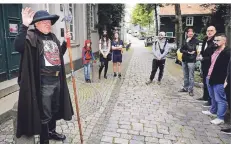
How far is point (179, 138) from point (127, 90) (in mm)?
3380

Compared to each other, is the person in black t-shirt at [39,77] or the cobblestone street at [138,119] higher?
the person in black t-shirt at [39,77]

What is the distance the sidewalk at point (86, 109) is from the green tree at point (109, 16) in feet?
25.5

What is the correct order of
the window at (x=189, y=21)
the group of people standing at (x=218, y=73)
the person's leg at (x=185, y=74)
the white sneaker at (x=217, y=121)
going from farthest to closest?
the window at (x=189, y=21) → the person's leg at (x=185, y=74) → the white sneaker at (x=217, y=121) → the group of people standing at (x=218, y=73)

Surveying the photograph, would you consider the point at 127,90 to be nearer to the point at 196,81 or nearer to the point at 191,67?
the point at 191,67

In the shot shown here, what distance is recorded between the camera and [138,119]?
485 centimetres

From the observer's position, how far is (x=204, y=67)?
5.60m

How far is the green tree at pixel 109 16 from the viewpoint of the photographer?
15.8 metres

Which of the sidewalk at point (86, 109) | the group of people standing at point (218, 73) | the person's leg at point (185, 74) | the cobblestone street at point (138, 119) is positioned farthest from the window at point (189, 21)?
the group of people standing at point (218, 73)

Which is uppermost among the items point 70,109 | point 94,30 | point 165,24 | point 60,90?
point 165,24

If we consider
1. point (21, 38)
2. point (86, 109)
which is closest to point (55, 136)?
point (86, 109)

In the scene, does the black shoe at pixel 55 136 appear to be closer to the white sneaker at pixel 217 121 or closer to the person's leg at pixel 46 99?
the person's leg at pixel 46 99

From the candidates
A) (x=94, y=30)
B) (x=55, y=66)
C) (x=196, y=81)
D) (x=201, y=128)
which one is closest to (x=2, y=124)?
(x=55, y=66)

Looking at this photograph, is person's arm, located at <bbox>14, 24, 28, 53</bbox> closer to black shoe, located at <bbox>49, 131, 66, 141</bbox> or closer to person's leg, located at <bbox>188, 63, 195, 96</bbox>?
black shoe, located at <bbox>49, 131, 66, 141</bbox>

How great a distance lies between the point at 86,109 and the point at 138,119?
50.0 inches
